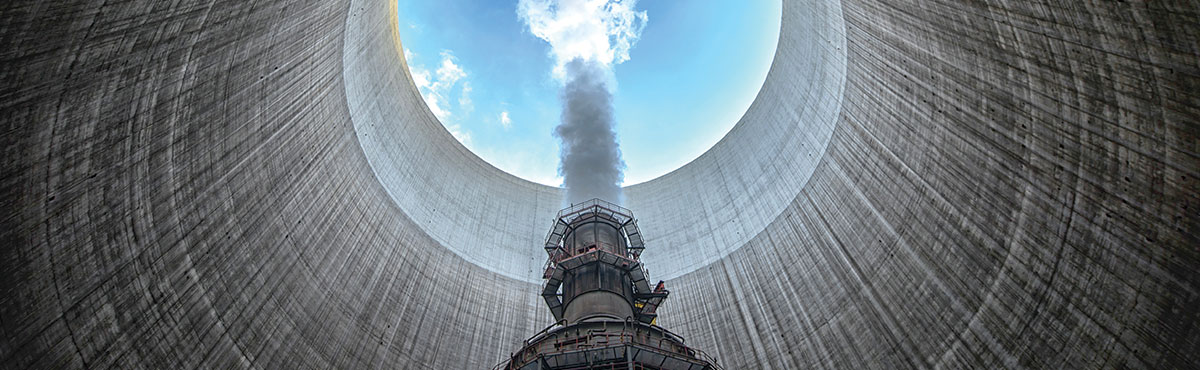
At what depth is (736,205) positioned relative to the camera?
19.7 metres

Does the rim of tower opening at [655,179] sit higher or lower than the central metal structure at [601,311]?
higher

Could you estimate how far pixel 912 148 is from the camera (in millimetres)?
13016

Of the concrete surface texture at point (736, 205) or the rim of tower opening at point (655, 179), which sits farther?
the rim of tower opening at point (655, 179)

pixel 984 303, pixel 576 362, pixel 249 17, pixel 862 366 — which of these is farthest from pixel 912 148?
pixel 249 17

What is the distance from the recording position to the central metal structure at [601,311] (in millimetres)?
11766

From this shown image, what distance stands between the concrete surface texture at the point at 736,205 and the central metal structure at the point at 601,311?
3.81 m

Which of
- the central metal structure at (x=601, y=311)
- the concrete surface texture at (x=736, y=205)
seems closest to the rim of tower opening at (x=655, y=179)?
the concrete surface texture at (x=736, y=205)

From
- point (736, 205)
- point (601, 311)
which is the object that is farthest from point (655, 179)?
point (601, 311)

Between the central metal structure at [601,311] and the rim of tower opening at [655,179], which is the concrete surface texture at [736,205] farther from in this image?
the central metal structure at [601,311]

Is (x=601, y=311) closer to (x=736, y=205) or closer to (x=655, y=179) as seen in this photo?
(x=736, y=205)

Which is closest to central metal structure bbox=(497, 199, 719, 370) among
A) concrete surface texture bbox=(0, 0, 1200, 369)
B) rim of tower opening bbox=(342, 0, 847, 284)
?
rim of tower opening bbox=(342, 0, 847, 284)

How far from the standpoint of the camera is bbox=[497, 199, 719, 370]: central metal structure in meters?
11.8

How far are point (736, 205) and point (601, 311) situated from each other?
7.68 m

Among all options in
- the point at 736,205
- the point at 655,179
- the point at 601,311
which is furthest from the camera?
the point at 655,179
